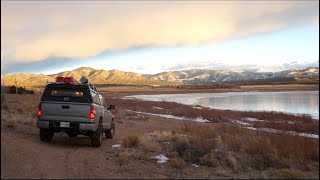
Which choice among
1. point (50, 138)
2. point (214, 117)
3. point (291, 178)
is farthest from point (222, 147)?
point (214, 117)

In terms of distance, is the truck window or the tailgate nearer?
the tailgate

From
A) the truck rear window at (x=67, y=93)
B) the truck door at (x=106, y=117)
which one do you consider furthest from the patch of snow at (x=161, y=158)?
the truck door at (x=106, y=117)

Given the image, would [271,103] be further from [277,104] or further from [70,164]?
[70,164]

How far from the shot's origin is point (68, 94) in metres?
12.9

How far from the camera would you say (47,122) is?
1246 centimetres

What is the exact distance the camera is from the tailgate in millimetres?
12391

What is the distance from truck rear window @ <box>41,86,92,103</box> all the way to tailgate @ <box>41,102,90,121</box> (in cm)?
31

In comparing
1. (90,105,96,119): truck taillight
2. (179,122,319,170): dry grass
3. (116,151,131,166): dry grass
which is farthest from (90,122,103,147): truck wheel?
(179,122,319,170): dry grass

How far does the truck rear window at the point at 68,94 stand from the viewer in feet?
41.9

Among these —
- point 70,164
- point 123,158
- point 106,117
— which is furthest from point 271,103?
point 70,164

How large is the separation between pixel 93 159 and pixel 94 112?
84.3 inches

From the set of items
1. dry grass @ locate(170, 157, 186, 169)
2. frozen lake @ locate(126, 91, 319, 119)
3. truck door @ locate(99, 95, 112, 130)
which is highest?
truck door @ locate(99, 95, 112, 130)

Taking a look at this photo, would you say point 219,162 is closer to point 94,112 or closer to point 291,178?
point 291,178

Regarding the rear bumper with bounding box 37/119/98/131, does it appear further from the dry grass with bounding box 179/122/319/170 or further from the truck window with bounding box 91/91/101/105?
the dry grass with bounding box 179/122/319/170
